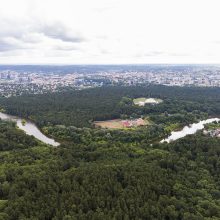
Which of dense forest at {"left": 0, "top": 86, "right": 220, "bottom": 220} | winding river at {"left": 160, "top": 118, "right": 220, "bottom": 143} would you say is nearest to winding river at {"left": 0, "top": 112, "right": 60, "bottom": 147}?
dense forest at {"left": 0, "top": 86, "right": 220, "bottom": 220}

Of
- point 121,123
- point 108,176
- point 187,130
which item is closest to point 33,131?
point 121,123

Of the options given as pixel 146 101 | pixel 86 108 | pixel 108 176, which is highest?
pixel 108 176

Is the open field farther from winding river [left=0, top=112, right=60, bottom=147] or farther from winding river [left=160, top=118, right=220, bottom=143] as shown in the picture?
winding river [left=0, top=112, right=60, bottom=147]

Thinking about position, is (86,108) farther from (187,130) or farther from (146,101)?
(187,130)

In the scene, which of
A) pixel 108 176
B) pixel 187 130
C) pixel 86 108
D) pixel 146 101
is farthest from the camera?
pixel 146 101

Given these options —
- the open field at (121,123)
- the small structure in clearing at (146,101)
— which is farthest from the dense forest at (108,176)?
the small structure in clearing at (146,101)

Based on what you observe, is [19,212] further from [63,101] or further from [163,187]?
[63,101]

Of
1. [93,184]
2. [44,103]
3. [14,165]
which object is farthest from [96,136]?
[44,103]

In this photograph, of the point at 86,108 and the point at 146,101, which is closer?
the point at 86,108
